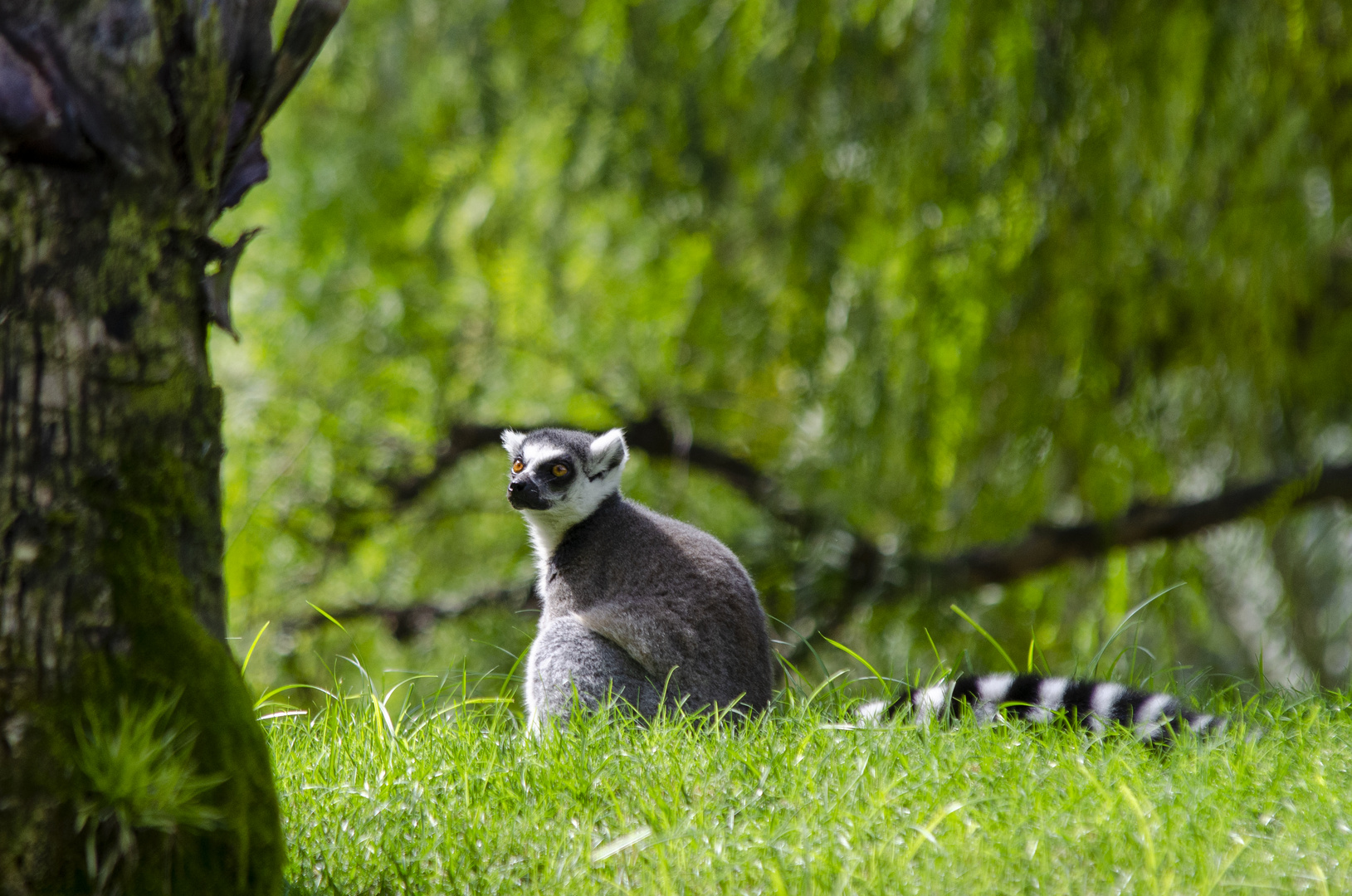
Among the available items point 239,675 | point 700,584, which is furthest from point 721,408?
point 239,675

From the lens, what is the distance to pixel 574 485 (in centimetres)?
338

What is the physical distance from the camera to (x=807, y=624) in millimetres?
5156

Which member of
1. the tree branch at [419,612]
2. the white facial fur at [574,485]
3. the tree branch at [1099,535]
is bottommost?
the tree branch at [419,612]

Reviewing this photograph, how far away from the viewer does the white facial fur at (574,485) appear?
3385mm

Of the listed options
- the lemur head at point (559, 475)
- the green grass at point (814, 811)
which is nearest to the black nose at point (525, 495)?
the lemur head at point (559, 475)

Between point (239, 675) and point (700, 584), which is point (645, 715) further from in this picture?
point (239, 675)

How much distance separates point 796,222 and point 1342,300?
2928 millimetres

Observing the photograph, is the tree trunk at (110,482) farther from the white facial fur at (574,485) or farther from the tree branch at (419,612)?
the tree branch at (419,612)

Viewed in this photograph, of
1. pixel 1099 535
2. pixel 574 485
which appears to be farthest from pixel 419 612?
pixel 1099 535

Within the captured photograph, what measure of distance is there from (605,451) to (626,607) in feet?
1.90

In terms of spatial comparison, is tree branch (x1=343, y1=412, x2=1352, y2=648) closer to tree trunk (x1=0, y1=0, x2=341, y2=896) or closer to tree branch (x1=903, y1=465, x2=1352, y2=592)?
tree branch (x1=903, y1=465, x2=1352, y2=592)

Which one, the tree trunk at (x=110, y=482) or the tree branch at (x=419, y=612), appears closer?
the tree trunk at (x=110, y=482)

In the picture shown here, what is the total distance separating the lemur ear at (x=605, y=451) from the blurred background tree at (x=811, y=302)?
1.06 meters

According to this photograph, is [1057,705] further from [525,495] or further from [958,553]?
[958,553]
